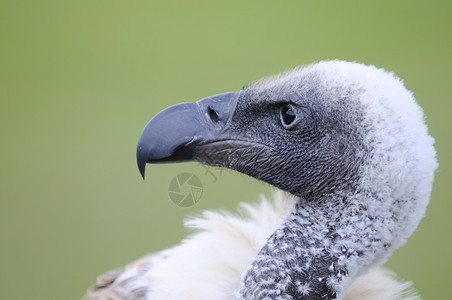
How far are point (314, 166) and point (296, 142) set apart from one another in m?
0.08

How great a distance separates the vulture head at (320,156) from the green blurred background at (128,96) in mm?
2095

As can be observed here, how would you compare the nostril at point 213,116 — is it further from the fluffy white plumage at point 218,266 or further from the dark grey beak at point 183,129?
the fluffy white plumage at point 218,266

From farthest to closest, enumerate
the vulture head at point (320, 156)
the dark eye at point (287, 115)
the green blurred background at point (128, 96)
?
the green blurred background at point (128, 96), the dark eye at point (287, 115), the vulture head at point (320, 156)

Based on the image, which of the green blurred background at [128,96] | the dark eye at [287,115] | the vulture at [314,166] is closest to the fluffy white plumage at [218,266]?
the vulture at [314,166]

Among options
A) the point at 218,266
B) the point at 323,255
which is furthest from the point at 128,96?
the point at 323,255

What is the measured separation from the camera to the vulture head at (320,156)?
4.77 feet

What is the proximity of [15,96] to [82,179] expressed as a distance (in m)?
1.09

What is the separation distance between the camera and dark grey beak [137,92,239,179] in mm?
1553

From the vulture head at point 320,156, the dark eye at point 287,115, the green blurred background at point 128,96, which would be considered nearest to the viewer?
the vulture head at point 320,156

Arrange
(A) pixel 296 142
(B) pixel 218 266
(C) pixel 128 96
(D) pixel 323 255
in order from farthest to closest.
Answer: (C) pixel 128 96 → (B) pixel 218 266 → (A) pixel 296 142 → (D) pixel 323 255

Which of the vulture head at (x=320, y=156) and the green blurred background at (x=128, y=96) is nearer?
the vulture head at (x=320, y=156)

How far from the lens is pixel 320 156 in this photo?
61.9 inches

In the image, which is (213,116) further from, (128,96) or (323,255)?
(128,96)

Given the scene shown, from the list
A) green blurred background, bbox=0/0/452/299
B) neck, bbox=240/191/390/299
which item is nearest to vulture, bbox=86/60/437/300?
neck, bbox=240/191/390/299
